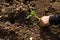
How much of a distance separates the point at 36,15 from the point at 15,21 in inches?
10.2

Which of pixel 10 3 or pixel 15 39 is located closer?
pixel 15 39

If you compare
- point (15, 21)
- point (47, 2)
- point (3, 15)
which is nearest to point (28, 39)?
point (15, 21)

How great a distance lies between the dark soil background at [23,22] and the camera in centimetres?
213

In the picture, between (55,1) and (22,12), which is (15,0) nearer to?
(22,12)

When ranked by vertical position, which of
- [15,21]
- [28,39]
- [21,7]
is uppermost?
[21,7]

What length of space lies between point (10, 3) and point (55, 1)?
1.81ft

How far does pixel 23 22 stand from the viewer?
2229mm

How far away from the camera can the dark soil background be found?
2127mm

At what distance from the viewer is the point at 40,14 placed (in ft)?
7.65

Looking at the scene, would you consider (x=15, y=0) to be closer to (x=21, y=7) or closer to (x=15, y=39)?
(x=21, y=7)

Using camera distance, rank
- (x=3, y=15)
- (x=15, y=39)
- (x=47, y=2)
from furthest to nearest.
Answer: (x=47, y=2) → (x=3, y=15) → (x=15, y=39)

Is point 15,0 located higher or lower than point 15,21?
higher

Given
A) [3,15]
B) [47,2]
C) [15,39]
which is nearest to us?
[15,39]

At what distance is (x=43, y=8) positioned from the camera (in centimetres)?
238
